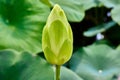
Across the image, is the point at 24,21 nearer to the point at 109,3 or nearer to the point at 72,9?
the point at 72,9

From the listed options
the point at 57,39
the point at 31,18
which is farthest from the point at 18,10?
the point at 57,39


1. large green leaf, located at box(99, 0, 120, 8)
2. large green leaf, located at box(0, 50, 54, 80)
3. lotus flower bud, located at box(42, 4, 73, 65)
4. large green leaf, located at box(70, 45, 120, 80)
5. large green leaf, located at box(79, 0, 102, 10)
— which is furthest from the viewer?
large green leaf, located at box(99, 0, 120, 8)

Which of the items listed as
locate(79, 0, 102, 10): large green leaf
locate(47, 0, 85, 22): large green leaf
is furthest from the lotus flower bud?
locate(79, 0, 102, 10): large green leaf

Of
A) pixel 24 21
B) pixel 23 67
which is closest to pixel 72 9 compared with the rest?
pixel 24 21

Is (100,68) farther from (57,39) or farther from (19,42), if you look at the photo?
(57,39)

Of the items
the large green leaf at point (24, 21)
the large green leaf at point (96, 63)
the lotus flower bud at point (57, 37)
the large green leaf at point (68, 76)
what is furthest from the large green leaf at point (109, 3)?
the lotus flower bud at point (57, 37)

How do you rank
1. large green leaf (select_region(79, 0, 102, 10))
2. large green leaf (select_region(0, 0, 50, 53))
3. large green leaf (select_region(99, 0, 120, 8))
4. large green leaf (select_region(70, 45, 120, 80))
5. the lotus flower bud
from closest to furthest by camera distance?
1. the lotus flower bud
2. large green leaf (select_region(0, 0, 50, 53))
3. large green leaf (select_region(70, 45, 120, 80))
4. large green leaf (select_region(79, 0, 102, 10))
5. large green leaf (select_region(99, 0, 120, 8))

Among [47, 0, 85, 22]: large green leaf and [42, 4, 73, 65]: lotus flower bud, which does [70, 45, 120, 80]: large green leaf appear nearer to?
[47, 0, 85, 22]: large green leaf
